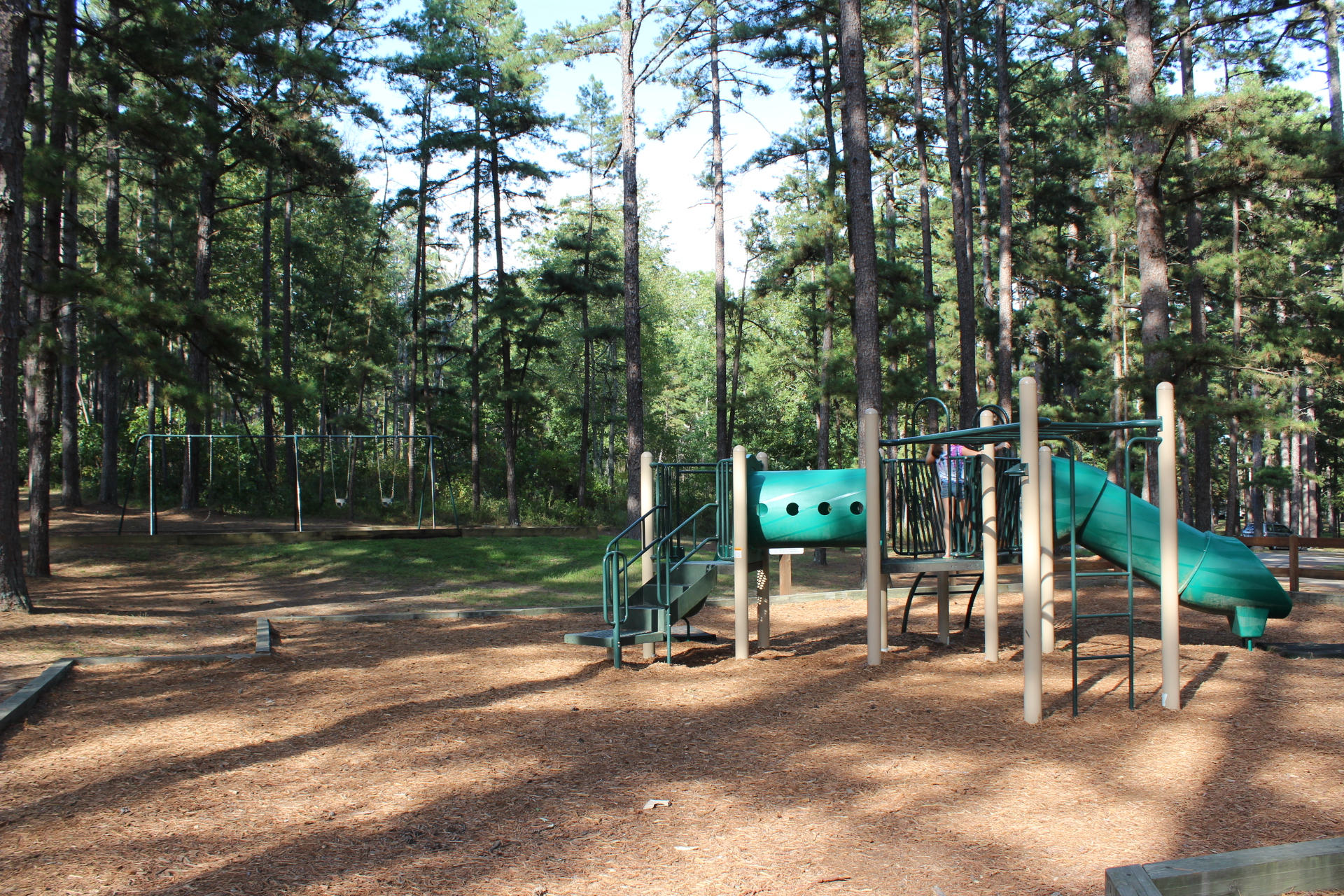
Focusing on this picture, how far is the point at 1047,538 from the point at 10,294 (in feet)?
35.6

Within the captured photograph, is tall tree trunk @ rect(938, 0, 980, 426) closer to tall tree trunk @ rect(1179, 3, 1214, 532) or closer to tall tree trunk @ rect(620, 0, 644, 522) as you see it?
tall tree trunk @ rect(1179, 3, 1214, 532)

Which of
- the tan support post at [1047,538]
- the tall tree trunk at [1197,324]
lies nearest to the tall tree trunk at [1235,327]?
the tall tree trunk at [1197,324]

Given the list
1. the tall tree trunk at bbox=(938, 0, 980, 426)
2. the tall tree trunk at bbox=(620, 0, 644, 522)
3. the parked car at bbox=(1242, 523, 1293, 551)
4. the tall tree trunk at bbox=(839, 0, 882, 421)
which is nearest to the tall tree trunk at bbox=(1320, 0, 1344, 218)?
the tall tree trunk at bbox=(938, 0, 980, 426)

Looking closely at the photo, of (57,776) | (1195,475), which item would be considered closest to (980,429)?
(57,776)

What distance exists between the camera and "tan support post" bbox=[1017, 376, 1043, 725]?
593 centimetres

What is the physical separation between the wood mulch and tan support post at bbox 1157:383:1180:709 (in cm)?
23

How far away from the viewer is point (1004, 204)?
21.5 m

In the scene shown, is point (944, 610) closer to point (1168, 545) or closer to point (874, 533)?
point (874, 533)

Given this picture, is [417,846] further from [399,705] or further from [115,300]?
[115,300]

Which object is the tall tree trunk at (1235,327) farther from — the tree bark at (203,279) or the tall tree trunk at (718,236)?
the tree bark at (203,279)

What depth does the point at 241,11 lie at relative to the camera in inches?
536

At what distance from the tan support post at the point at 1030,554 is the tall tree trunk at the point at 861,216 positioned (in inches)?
243

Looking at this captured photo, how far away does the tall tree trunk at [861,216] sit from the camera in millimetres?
12406

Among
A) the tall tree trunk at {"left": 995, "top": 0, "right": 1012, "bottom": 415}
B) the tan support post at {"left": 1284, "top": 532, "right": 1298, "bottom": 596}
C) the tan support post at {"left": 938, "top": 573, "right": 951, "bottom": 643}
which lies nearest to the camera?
the tan support post at {"left": 938, "top": 573, "right": 951, "bottom": 643}
